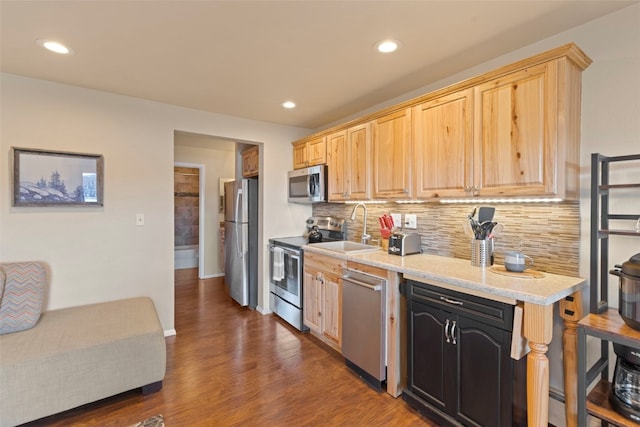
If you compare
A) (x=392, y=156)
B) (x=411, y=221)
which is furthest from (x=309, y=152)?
(x=411, y=221)

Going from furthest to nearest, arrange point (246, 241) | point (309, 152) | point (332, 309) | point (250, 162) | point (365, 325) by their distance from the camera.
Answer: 1. point (250, 162)
2. point (246, 241)
3. point (309, 152)
4. point (332, 309)
5. point (365, 325)

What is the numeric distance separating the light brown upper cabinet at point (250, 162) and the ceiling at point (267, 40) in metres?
1.19

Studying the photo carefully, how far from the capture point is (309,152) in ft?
11.8

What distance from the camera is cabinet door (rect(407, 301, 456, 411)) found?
1.78m

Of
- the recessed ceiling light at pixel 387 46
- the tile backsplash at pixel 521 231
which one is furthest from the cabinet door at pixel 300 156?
the recessed ceiling light at pixel 387 46

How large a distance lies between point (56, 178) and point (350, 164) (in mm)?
2632

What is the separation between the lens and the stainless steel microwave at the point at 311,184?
10.9ft

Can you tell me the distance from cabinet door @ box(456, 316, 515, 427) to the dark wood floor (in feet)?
1.25

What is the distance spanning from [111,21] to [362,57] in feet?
5.10

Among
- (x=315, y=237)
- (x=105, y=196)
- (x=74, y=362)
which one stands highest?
(x=105, y=196)

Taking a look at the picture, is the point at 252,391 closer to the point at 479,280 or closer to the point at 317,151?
the point at 479,280

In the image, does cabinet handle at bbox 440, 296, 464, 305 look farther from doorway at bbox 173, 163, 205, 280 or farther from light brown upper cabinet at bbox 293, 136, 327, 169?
doorway at bbox 173, 163, 205, 280

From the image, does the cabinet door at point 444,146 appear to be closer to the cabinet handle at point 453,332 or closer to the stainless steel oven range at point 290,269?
the cabinet handle at point 453,332

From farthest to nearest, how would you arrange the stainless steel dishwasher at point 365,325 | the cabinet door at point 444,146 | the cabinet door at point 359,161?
the cabinet door at point 359,161 → the stainless steel dishwasher at point 365,325 → the cabinet door at point 444,146
